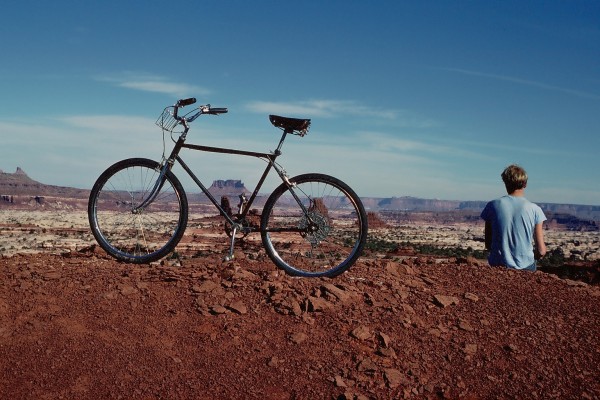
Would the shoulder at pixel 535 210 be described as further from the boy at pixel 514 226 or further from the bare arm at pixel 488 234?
the bare arm at pixel 488 234

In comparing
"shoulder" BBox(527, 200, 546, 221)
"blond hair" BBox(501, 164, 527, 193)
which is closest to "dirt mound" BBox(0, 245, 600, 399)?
"shoulder" BBox(527, 200, 546, 221)

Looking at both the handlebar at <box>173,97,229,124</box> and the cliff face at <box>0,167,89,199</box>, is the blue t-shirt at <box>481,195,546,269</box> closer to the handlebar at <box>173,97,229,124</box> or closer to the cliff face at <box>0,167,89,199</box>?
the handlebar at <box>173,97,229,124</box>

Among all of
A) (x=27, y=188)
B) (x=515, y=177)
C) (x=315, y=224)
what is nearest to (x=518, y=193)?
(x=515, y=177)

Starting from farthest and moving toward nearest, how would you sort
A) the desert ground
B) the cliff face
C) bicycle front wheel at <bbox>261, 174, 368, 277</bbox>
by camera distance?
the cliff face < bicycle front wheel at <bbox>261, 174, 368, 277</bbox> < the desert ground

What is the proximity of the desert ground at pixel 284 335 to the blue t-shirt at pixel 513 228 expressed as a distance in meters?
0.47

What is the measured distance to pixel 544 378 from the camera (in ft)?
14.1

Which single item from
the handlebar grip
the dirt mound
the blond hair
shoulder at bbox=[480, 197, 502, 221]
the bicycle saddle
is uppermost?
the handlebar grip

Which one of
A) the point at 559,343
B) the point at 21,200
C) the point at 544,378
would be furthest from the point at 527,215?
the point at 21,200

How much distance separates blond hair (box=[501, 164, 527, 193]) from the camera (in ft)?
20.8

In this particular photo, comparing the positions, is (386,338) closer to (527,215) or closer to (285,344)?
(285,344)

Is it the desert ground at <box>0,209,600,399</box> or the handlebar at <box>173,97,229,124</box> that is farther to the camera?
the handlebar at <box>173,97,229,124</box>

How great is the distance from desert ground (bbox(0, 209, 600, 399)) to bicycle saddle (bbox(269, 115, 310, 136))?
1.60 m

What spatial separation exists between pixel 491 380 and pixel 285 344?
5.72ft

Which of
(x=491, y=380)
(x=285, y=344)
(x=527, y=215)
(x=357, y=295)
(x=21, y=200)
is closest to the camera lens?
(x=491, y=380)
